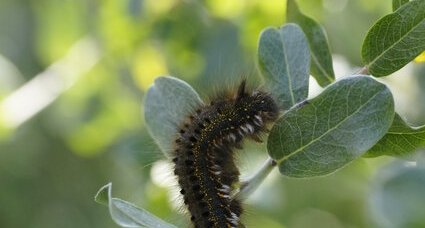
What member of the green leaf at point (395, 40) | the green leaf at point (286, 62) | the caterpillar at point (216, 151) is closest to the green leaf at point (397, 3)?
the green leaf at point (395, 40)

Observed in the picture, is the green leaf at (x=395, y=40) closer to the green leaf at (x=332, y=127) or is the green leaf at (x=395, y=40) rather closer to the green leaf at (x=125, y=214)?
the green leaf at (x=332, y=127)

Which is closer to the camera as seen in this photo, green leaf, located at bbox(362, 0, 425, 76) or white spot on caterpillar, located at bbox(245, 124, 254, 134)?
green leaf, located at bbox(362, 0, 425, 76)

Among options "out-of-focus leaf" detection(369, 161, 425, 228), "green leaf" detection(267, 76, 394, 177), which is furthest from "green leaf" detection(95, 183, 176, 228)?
"out-of-focus leaf" detection(369, 161, 425, 228)

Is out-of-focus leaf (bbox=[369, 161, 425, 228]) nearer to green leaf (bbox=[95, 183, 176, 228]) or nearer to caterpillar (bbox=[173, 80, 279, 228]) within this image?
caterpillar (bbox=[173, 80, 279, 228])

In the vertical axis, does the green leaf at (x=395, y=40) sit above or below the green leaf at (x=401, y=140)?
above

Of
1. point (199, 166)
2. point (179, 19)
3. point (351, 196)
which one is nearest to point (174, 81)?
point (199, 166)

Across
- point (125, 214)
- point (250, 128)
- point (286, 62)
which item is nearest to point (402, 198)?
point (250, 128)
